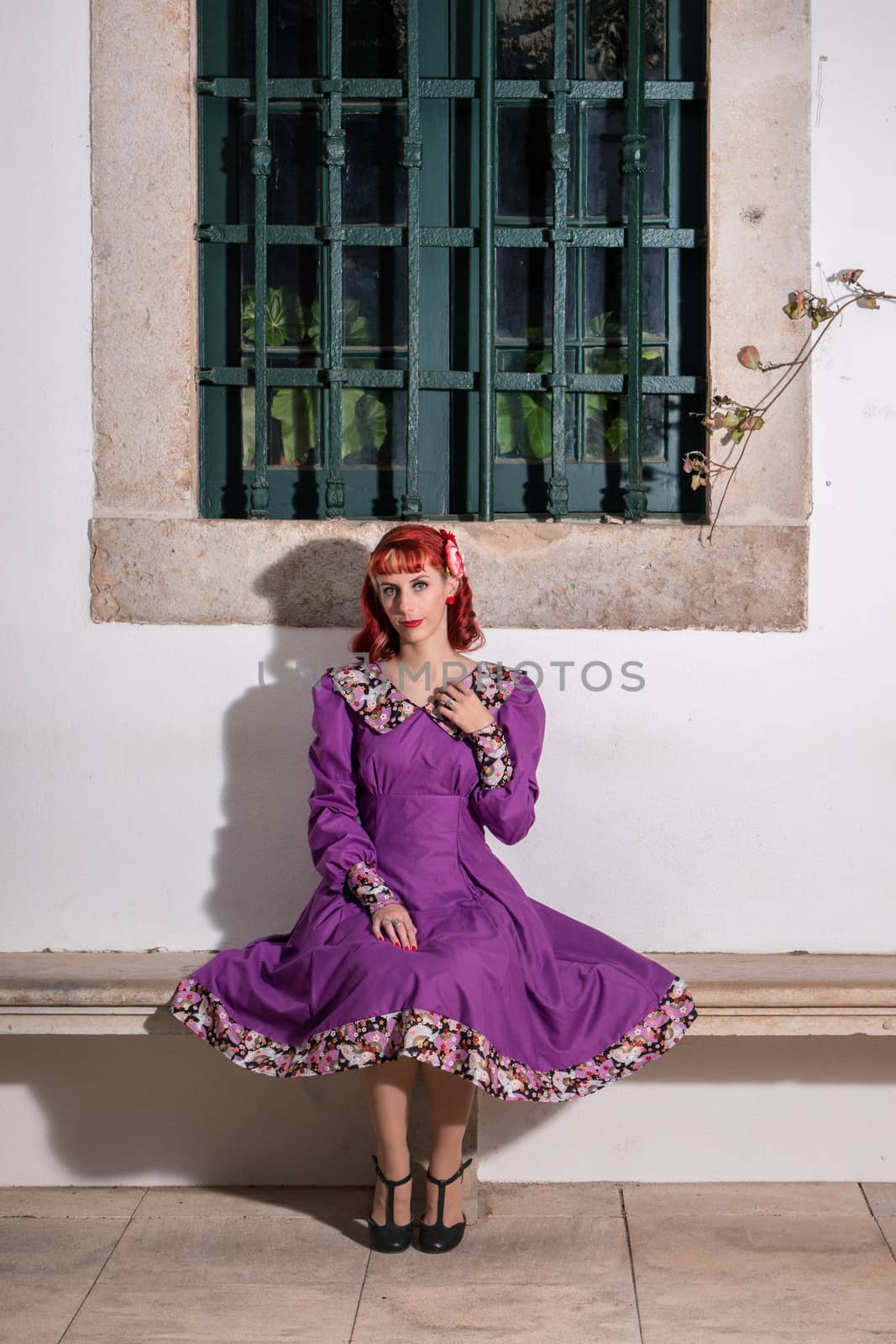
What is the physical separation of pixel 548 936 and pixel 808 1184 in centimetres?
92

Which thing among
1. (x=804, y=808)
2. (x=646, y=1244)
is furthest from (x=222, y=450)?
(x=646, y=1244)

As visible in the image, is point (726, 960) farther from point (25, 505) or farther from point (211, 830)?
point (25, 505)

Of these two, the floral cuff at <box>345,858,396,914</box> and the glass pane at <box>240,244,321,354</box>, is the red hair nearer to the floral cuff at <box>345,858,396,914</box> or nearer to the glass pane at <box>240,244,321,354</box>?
the floral cuff at <box>345,858,396,914</box>

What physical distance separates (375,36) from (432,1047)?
93.1 inches

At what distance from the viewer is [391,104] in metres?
3.24

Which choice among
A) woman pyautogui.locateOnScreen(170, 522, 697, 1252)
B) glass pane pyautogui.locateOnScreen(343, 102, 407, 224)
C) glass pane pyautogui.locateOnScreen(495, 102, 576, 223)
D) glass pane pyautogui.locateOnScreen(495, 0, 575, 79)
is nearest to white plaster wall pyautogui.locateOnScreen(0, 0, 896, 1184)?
woman pyautogui.locateOnScreen(170, 522, 697, 1252)

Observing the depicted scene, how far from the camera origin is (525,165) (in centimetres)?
326

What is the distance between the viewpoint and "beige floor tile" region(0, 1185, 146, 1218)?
9.80ft

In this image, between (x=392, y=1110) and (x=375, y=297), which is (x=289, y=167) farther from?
(x=392, y=1110)

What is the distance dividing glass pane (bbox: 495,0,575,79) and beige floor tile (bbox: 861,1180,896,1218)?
2.74 metres

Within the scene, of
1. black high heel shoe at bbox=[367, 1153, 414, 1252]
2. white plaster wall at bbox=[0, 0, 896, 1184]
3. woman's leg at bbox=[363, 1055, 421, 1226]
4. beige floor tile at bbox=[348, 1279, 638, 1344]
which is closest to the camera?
beige floor tile at bbox=[348, 1279, 638, 1344]

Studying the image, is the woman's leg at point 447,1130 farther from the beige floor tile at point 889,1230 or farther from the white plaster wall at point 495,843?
the beige floor tile at point 889,1230

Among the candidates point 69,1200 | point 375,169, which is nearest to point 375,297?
point 375,169

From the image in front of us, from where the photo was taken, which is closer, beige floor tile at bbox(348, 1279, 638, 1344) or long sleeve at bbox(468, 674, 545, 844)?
beige floor tile at bbox(348, 1279, 638, 1344)
